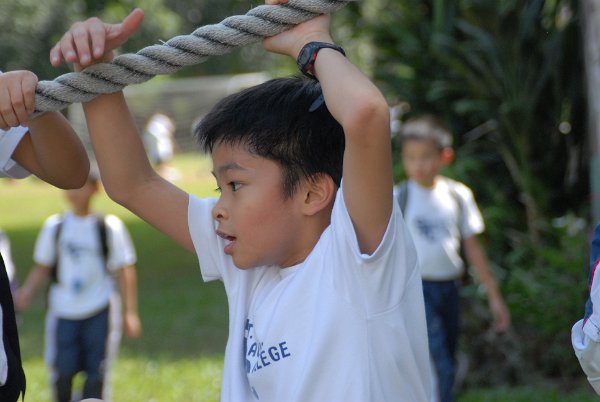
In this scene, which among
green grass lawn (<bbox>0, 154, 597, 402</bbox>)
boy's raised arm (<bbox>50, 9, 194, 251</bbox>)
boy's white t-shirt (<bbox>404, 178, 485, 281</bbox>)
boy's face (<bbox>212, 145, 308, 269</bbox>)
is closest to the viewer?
boy's face (<bbox>212, 145, 308, 269</bbox>)

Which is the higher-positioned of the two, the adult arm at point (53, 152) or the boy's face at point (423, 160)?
the adult arm at point (53, 152)

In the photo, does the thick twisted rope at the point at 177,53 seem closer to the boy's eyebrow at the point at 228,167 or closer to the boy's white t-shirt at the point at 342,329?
the boy's eyebrow at the point at 228,167

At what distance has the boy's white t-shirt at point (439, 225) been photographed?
6.01 metres

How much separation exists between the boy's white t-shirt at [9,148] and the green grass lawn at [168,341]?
4.25 meters

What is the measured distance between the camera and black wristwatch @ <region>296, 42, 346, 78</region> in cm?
222

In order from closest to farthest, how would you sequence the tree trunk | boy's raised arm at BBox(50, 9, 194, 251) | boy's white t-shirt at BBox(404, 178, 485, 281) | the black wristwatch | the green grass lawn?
the black wristwatch < boy's raised arm at BBox(50, 9, 194, 251) < the tree trunk < boy's white t-shirt at BBox(404, 178, 485, 281) < the green grass lawn

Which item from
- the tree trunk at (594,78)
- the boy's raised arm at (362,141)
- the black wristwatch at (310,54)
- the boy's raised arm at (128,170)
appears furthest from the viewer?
the tree trunk at (594,78)

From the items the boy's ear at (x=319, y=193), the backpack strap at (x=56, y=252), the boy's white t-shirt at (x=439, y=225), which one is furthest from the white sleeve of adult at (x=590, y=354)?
the backpack strap at (x=56, y=252)

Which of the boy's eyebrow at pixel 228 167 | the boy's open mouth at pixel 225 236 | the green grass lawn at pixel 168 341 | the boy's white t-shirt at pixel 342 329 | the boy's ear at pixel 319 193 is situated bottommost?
the green grass lawn at pixel 168 341

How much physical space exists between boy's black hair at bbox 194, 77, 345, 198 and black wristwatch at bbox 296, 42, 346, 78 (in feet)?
0.51

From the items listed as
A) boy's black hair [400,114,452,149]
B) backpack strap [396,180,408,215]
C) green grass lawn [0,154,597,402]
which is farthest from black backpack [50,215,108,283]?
boy's black hair [400,114,452,149]

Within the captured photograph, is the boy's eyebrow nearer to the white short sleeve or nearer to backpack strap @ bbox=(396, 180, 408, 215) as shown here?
backpack strap @ bbox=(396, 180, 408, 215)

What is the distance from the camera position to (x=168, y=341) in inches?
354

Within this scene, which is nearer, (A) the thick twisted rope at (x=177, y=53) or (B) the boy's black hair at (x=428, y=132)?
(A) the thick twisted rope at (x=177, y=53)
